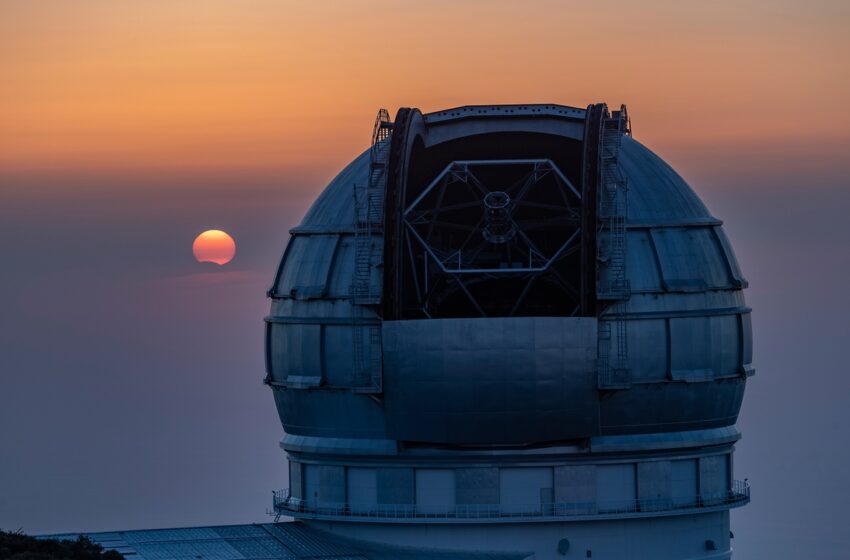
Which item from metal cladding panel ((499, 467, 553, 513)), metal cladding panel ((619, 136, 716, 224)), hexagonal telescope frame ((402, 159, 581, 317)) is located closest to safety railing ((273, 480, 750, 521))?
metal cladding panel ((499, 467, 553, 513))

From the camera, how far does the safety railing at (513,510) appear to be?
68375 mm

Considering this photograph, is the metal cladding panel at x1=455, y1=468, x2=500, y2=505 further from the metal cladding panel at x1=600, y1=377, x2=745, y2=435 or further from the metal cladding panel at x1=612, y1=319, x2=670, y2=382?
the metal cladding panel at x1=612, y1=319, x2=670, y2=382

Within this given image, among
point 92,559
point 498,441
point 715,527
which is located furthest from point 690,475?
point 92,559

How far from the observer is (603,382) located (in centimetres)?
6631

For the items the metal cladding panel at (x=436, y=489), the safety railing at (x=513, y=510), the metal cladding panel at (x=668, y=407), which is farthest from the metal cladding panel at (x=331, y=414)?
the metal cladding panel at (x=668, y=407)

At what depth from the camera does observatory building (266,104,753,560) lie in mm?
66188

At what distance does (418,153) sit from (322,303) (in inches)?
242

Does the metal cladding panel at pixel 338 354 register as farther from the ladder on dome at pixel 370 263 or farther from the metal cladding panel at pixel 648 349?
the metal cladding panel at pixel 648 349

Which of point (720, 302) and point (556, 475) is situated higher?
point (720, 302)

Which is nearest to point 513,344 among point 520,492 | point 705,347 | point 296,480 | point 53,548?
point 520,492

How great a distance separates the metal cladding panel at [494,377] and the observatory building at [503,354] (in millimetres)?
69

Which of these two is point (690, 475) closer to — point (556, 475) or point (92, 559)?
point (556, 475)

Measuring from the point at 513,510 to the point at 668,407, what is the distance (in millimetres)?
6080

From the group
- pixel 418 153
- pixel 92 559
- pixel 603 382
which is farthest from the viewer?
pixel 418 153
